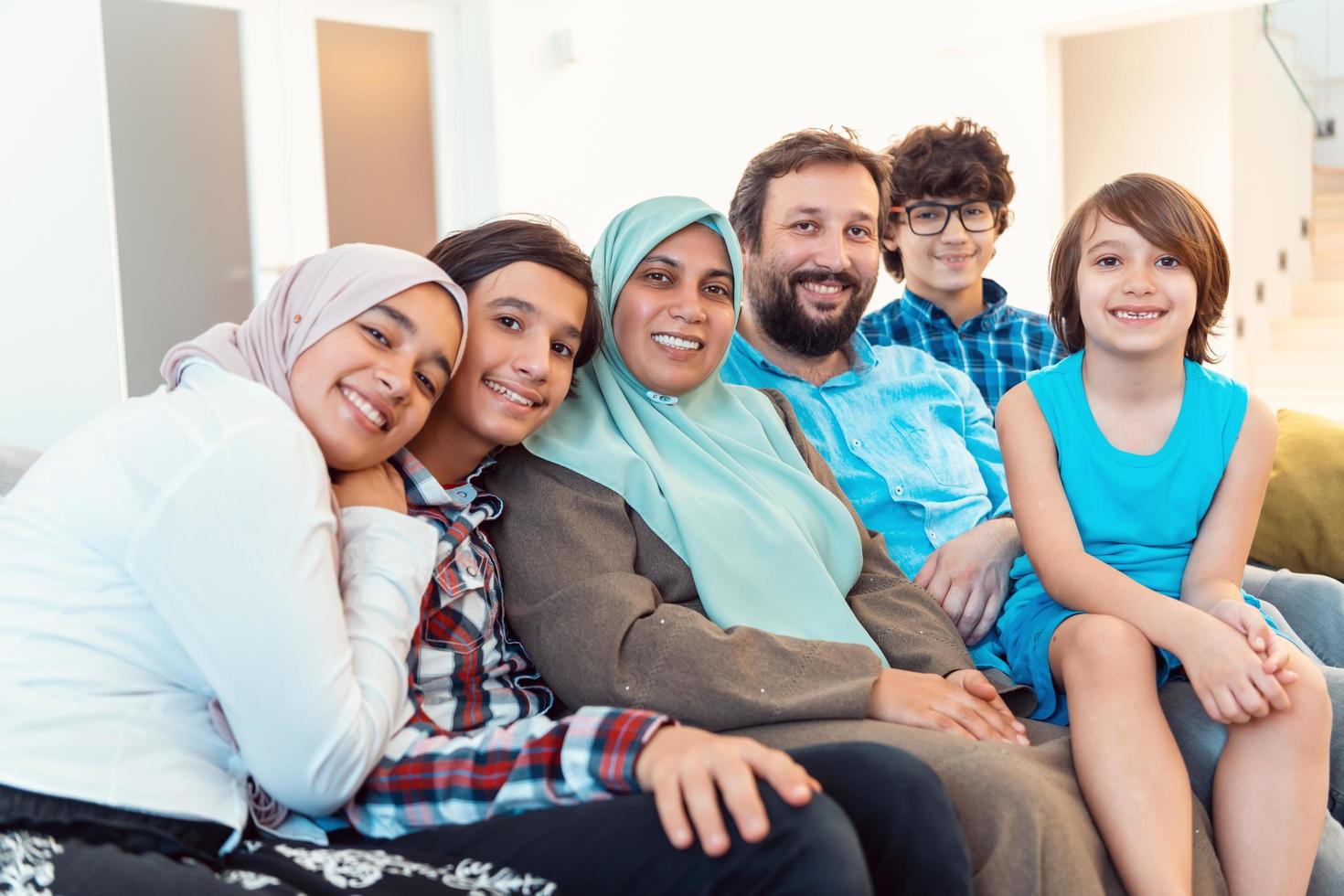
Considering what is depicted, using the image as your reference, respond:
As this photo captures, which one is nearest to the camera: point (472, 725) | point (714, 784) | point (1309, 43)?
point (714, 784)

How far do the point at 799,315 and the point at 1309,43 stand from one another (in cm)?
757

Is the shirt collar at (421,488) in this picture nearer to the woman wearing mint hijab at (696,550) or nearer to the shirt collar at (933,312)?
the woman wearing mint hijab at (696,550)

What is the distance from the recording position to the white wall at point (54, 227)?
145 inches

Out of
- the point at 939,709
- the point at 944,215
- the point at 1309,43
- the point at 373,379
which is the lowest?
the point at 939,709

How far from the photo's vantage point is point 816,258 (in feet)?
7.73

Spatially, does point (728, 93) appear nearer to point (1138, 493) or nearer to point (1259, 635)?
point (1138, 493)

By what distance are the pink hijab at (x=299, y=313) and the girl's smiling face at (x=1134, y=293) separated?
102 centimetres

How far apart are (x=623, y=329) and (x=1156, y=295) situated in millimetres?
810

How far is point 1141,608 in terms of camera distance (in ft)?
5.27

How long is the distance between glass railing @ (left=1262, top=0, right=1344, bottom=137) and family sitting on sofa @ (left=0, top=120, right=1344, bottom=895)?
6912 millimetres

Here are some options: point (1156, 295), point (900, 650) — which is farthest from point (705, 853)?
point (1156, 295)

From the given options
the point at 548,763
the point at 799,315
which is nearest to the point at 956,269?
the point at 799,315

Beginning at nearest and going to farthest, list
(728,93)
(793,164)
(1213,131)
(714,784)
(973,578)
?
1. (714,784)
2. (973,578)
3. (793,164)
4. (728,93)
5. (1213,131)

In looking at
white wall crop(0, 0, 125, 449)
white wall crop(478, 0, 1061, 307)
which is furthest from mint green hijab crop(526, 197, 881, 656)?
white wall crop(478, 0, 1061, 307)
